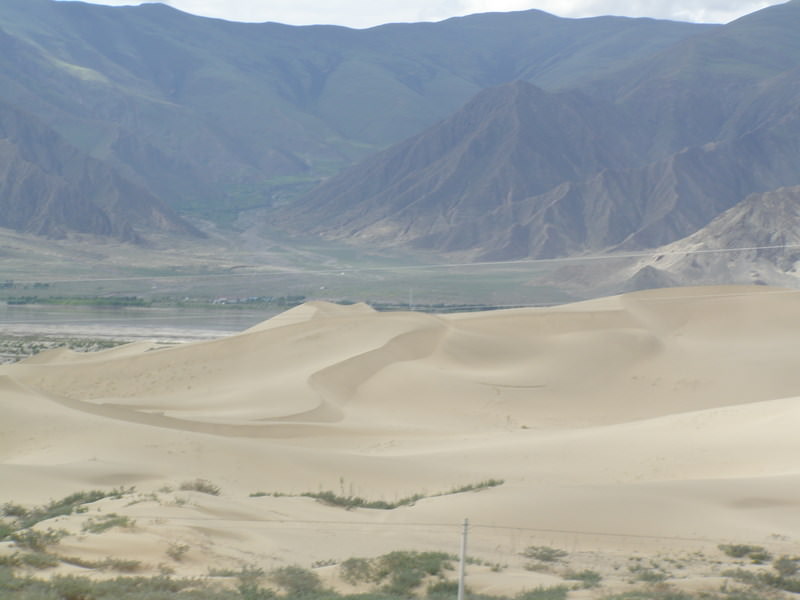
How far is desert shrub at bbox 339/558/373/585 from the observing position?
14219mm

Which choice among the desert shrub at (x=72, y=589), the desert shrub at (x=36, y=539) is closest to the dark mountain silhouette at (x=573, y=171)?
the desert shrub at (x=36, y=539)

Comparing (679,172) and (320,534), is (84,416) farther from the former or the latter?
(679,172)

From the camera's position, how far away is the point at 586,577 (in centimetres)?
1479

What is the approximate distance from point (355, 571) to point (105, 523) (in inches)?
146

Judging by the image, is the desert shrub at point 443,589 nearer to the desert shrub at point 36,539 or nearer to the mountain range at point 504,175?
the desert shrub at point 36,539

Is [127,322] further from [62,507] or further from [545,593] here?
[545,593]

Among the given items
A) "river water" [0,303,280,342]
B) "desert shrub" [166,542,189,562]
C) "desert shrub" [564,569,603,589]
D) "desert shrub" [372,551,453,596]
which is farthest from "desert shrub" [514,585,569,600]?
A: "river water" [0,303,280,342]

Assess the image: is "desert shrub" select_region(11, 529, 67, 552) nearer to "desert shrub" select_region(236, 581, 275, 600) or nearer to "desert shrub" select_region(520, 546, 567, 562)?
"desert shrub" select_region(236, 581, 275, 600)

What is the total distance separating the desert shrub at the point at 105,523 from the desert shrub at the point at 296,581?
2711mm

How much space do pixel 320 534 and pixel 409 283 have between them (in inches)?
3374

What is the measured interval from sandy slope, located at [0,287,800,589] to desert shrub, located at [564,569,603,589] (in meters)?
1.37

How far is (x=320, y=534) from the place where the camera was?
17.1m

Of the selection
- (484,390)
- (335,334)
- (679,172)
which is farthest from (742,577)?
(679,172)

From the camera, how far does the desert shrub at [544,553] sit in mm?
16047
